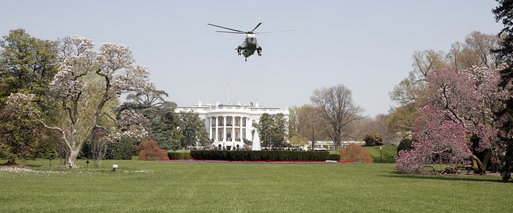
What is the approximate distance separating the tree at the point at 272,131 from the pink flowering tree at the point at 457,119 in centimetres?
4991

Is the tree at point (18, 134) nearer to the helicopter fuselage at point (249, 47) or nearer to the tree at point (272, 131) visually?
the helicopter fuselage at point (249, 47)

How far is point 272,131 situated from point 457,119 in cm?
5179

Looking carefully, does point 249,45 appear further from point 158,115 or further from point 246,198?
point 158,115

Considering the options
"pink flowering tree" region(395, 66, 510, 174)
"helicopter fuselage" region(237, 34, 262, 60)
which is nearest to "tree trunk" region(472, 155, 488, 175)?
"pink flowering tree" region(395, 66, 510, 174)

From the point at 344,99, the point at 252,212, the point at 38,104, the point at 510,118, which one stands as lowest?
the point at 252,212

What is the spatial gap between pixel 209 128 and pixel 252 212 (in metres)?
96.1

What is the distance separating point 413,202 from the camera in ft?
41.0

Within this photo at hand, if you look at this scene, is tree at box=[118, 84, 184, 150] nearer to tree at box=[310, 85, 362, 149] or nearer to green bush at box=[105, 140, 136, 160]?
green bush at box=[105, 140, 136, 160]

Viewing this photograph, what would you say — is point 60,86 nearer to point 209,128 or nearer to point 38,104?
point 38,104

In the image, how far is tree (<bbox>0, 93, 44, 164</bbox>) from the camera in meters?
28.1

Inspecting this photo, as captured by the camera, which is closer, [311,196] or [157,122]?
[311,196]

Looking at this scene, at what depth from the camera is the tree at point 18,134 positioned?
1107 inches

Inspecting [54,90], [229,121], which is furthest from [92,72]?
[229,121]

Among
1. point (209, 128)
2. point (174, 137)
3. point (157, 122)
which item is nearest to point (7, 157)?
point (157, 122)
